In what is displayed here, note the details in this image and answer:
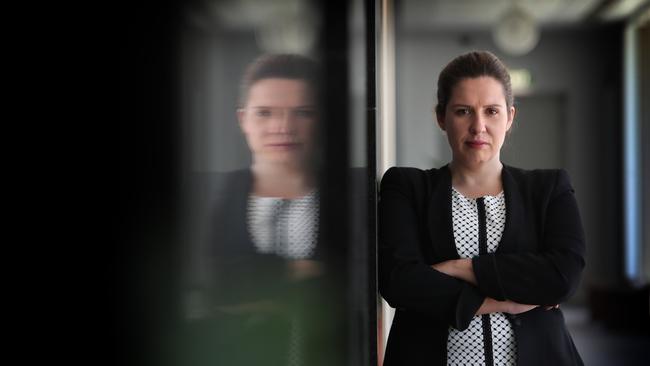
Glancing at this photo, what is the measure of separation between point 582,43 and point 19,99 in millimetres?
1376

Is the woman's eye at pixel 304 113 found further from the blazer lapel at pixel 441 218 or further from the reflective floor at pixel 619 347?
the reflective floor at pixel 619 347

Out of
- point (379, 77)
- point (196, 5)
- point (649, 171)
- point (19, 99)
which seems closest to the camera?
point (19, 99)

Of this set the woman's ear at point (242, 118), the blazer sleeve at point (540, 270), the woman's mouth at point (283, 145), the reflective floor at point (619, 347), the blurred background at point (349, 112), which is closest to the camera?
the blurred background at point (349, 112)

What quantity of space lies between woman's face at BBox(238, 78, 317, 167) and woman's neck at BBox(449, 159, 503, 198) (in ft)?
1.37

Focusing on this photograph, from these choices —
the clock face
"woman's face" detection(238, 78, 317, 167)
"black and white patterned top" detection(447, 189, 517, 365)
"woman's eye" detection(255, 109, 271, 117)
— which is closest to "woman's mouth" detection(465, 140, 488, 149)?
"black and white patterned top" detection(447, 189, 517, 365)

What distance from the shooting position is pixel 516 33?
4.99ft

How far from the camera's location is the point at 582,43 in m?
1.70

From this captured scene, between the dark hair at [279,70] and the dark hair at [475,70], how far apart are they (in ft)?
1.28

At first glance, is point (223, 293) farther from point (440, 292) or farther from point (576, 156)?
point (576, 156)

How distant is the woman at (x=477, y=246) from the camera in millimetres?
1358

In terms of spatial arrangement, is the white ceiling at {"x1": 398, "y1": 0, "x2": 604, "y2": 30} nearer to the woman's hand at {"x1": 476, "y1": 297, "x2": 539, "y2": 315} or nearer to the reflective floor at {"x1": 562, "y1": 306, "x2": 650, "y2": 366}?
the woman's hand at {"x1": 476, "y1": 297, "x2": 539, "y2": 315}

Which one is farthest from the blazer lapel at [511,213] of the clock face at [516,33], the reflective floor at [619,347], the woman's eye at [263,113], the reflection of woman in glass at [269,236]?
the reflective floor at [619,347]

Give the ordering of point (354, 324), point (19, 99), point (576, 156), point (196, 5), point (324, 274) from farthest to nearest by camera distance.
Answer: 1. point (576, 156)
2. point (354, 324)
3. point (324, 274)
4. point (196, 5)
5. point (19, 99)

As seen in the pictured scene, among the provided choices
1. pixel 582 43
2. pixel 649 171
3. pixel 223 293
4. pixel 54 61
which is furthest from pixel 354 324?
pixel 649 171
